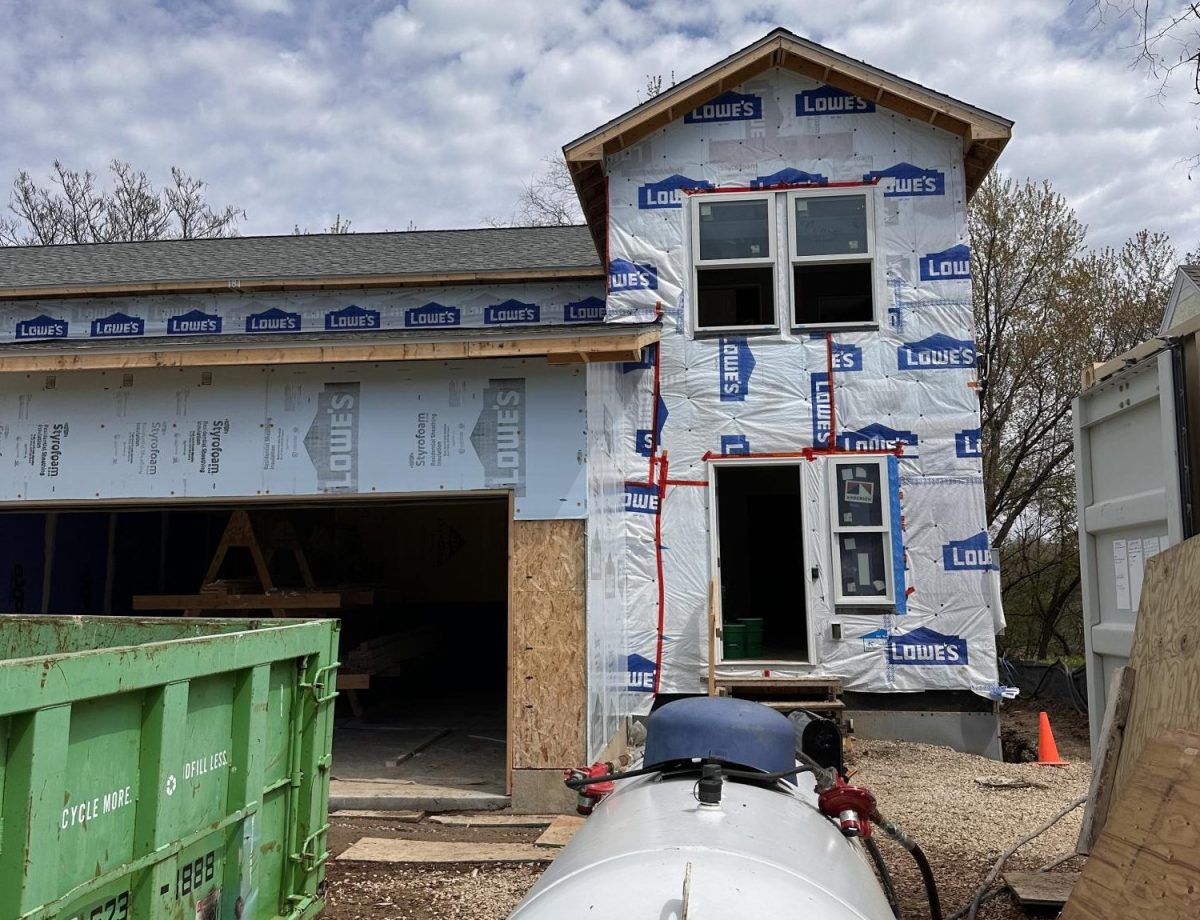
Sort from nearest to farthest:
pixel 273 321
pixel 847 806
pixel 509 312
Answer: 1. pixel 847 806
2. pixel 509 312
3. pixel 273 321

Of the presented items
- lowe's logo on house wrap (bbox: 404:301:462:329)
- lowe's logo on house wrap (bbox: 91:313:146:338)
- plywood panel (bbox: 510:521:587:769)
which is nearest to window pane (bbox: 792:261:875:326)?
plywood panel (bbox: 510:521:587:769)

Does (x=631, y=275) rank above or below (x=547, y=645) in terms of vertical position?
above

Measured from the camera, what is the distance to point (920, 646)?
408 inches

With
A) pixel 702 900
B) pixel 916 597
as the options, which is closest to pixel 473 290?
pixel 916 597

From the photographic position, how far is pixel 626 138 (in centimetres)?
1112

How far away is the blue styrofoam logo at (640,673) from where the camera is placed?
10.4 metres

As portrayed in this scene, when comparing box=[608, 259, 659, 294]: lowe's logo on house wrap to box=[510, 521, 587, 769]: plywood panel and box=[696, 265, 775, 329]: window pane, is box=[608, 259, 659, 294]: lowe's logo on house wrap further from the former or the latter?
box=[510, 521, 587, 769]: plywood panel

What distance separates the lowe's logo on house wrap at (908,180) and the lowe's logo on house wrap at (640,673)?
607cm

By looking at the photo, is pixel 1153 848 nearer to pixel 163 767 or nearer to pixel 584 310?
pixel 163 767

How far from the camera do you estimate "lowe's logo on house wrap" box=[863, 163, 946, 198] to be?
10922mm

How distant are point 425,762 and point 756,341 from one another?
5.84 meters

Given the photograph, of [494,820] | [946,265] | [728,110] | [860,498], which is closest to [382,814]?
[494,820]

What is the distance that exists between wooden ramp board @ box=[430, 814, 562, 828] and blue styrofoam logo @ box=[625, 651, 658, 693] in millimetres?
2830

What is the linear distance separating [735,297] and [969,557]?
4.06 metres
